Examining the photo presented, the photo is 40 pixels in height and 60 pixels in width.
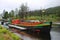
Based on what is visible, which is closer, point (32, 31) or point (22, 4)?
point (32, 31)

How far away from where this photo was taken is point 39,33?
28.9 m

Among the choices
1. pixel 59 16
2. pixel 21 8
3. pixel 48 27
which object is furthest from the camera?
pixel 59 16

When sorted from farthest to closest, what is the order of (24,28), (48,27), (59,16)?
(59,16) < (24,28) < (48,27)

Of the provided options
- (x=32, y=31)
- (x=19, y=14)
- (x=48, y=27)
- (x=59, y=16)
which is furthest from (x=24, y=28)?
(x=59, y=16)

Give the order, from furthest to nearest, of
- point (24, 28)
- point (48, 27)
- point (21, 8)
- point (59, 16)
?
point (59, 16)
point (21, 8)
point (24, 28)
point (48, 27)

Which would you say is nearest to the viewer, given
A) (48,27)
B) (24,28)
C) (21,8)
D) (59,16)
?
(48,27)

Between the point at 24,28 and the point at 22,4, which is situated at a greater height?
the point at 22,4

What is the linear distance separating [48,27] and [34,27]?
2532mm

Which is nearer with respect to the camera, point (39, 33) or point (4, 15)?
point (39, 33)

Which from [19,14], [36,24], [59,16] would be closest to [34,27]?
[36,24]

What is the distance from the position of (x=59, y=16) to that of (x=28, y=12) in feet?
46.2

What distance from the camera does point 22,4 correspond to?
6531cm

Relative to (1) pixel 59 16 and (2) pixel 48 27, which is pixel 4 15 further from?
(2) pixel 48 27

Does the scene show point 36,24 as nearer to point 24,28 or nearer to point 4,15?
point 24,28
